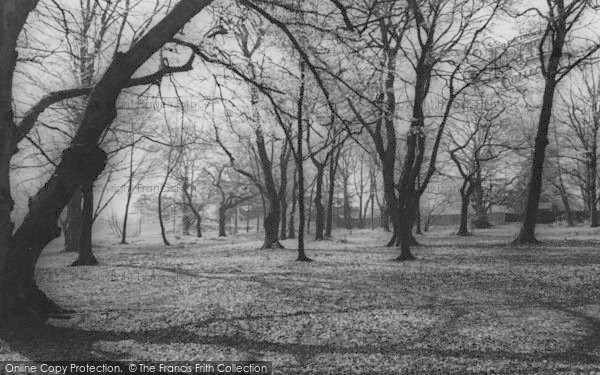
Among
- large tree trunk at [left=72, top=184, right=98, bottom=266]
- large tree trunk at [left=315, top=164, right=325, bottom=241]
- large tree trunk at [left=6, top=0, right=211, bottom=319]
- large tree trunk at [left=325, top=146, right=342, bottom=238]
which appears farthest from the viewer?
large tree trunk at [left=325, top=146, right=342, bottom=238]

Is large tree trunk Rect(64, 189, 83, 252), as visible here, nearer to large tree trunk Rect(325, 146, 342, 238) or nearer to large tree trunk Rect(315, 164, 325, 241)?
large tree trunk Rect(315, 164, 325, 241)

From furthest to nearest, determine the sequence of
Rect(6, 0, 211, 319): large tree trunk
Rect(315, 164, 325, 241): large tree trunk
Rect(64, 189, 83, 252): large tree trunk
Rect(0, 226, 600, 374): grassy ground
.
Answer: Rect(315, 164, 325, 241): large tree trunk
Rect(64, 189, 83, 252): large tree trunk
Rect(6, 0, 211, 319): large tree trunk
Rect(0, 226, 600, 374): grassy ground

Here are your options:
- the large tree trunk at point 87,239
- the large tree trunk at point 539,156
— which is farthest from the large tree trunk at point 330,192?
the large tree trunk at point 87,239

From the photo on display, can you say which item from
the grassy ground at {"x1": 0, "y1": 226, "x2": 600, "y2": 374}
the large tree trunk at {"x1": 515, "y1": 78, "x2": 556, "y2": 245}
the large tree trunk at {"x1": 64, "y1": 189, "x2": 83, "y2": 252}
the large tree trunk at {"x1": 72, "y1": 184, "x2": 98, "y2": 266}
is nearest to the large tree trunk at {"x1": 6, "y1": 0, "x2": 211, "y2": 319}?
the grassy ground at {"x1": 0, "y1": 226, "x2": 600, "y2": 374}

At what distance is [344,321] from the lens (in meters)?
6.75

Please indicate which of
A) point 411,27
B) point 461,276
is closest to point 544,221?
point 411,27

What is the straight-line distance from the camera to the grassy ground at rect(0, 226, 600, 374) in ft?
16.7

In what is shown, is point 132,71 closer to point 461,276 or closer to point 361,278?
point 361,278

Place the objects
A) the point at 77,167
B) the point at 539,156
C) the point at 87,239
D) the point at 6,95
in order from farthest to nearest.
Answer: the point at 539,156, the point at 87,239, the point at 77,167, the point at 6,95

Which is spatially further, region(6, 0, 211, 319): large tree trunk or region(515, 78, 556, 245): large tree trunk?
region(515, 78, 556, 245): large tree trunk

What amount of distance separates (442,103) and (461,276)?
10000 millimetres

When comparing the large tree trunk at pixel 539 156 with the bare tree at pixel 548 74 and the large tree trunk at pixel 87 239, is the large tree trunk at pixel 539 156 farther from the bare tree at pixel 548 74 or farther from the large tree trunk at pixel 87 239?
the large tree trunk at pixel 87 239

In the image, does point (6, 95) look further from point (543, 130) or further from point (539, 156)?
point (543, 130)

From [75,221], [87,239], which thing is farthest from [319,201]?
[87,239]
